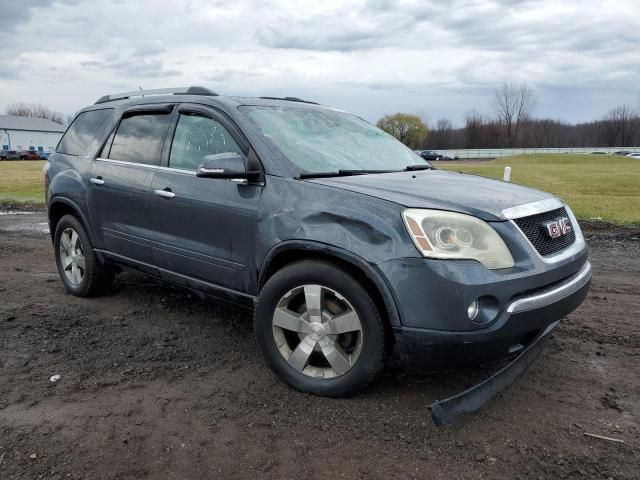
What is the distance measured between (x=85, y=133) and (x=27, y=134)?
11286 cm

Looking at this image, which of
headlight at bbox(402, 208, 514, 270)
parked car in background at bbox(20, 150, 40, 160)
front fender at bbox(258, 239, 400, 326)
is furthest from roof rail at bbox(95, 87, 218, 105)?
parked car in background at bbox(20, 150, 40, 160)

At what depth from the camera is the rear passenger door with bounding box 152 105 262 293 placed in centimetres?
368

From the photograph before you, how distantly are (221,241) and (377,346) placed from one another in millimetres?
1353

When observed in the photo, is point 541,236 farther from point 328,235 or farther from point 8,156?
point 8,156

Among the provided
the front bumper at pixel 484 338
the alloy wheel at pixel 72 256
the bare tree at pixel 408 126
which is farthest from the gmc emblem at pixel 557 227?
the bare tree at pixel 408 126

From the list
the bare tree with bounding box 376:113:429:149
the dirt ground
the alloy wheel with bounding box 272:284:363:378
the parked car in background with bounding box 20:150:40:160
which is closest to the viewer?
the dirt ground

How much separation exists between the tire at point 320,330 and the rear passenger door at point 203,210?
37 cm

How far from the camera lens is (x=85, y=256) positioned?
521cm

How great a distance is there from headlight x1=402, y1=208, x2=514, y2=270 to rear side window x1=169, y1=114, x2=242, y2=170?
4.83 ft

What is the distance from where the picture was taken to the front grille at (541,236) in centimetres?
316

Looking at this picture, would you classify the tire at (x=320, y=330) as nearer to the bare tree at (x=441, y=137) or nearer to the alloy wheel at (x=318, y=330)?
the alloy wheel at (x=318, y=330)

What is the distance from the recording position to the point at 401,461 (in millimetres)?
2756

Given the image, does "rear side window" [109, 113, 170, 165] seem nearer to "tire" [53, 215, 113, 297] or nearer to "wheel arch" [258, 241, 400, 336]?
"tire" [53, 215, 113, 297]

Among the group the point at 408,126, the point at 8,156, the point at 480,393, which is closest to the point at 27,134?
the point at 8,156
